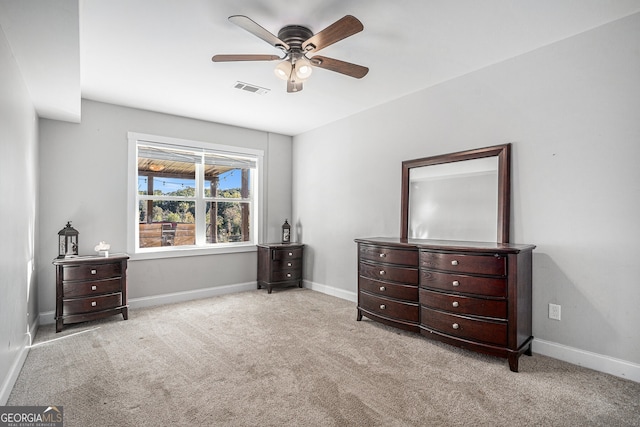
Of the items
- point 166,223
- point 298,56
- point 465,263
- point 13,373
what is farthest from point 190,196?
point 465,263

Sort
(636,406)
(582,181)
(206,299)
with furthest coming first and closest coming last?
(206,299) → (582,181) → (636,406)

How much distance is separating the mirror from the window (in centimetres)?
262

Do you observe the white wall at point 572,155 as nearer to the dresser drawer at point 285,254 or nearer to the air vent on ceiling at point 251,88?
the air vent on ceiling at point 251,88

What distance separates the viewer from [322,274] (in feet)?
16.3

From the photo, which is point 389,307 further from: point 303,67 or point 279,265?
point 303,67

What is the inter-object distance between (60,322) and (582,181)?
16.1 ft

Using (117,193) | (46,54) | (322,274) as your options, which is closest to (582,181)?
(322,274)

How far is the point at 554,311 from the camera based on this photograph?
2662mm

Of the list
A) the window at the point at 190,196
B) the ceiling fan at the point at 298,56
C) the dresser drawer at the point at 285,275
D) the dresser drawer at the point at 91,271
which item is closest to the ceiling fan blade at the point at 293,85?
the ceiling fan at the point at 298,56

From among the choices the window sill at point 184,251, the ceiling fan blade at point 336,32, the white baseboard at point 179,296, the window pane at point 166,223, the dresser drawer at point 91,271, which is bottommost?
the white baseboard at point 179,296

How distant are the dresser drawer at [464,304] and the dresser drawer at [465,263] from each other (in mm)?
222

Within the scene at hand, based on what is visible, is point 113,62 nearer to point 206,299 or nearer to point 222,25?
point 222,25

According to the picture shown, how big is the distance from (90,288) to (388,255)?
3.15 meters

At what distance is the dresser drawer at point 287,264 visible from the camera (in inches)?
194
